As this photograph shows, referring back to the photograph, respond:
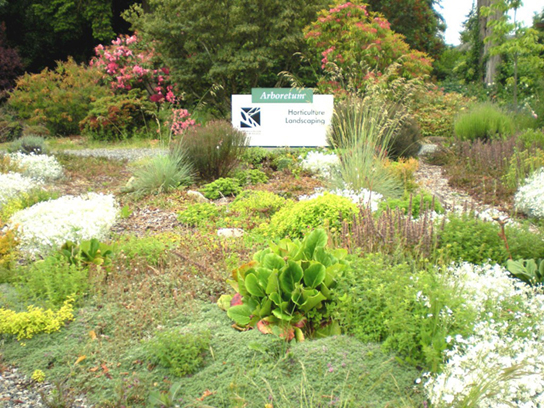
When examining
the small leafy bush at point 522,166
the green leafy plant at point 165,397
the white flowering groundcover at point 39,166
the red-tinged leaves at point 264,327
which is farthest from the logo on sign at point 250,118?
the green leafy plant at point 165,397

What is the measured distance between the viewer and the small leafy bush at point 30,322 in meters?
3.42

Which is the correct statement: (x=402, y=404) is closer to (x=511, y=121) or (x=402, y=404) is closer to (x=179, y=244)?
(x=179, y=244)

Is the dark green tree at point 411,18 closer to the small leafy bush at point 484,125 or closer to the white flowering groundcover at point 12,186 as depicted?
the small leafy bush at point 484,125

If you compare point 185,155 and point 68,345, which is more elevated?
point 185,155

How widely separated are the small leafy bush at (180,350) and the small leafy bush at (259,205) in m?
3.20

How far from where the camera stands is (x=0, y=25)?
58.6ft

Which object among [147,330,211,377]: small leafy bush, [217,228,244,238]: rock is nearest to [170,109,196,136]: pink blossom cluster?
[217,228,244,238]: rock

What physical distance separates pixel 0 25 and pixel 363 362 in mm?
19240

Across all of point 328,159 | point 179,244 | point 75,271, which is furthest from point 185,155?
point 75,271

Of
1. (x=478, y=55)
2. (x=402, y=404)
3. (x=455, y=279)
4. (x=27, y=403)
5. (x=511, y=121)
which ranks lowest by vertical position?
(x=27, y=403)

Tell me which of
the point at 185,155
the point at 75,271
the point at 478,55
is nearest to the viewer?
the point at 75,271

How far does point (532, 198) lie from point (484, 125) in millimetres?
4301

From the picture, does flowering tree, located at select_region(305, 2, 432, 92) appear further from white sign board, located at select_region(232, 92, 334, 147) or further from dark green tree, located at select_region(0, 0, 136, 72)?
dark green tree, located at select_region(0, 0, 136, 72)

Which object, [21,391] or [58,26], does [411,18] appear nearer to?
[58,26]
